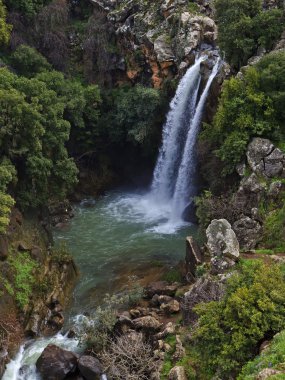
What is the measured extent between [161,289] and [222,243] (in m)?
3.61

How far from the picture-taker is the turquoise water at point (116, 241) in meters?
19.5

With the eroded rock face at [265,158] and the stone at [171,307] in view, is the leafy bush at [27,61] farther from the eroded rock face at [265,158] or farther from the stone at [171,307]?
the stone at [171,307]

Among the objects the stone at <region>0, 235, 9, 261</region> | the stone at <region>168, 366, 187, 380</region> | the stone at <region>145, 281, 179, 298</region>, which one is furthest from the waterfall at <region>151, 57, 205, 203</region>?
the stone at <region>168, 366, 187, 380</region>

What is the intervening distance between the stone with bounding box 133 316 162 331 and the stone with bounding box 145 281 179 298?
1.81 metres

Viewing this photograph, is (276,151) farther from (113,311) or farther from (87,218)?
(87,218)

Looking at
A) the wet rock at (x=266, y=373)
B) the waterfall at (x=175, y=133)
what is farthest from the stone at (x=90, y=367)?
the waterfall at (x=175, y=133)

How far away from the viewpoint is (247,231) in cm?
1705

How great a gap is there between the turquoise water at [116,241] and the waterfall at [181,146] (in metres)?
1.06

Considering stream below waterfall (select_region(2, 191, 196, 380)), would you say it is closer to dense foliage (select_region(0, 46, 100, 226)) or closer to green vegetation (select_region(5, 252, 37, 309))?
green vegetation (select_region(5, 252, 37, 309))

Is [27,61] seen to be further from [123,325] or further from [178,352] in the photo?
[178,352]

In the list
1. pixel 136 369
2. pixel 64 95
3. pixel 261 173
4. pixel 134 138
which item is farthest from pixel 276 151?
pixel 64 95

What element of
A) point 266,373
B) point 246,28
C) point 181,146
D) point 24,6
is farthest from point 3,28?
point 266,373

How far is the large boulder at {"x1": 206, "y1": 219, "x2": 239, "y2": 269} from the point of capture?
14.2 meters

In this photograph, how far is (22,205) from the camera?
20.3 m
